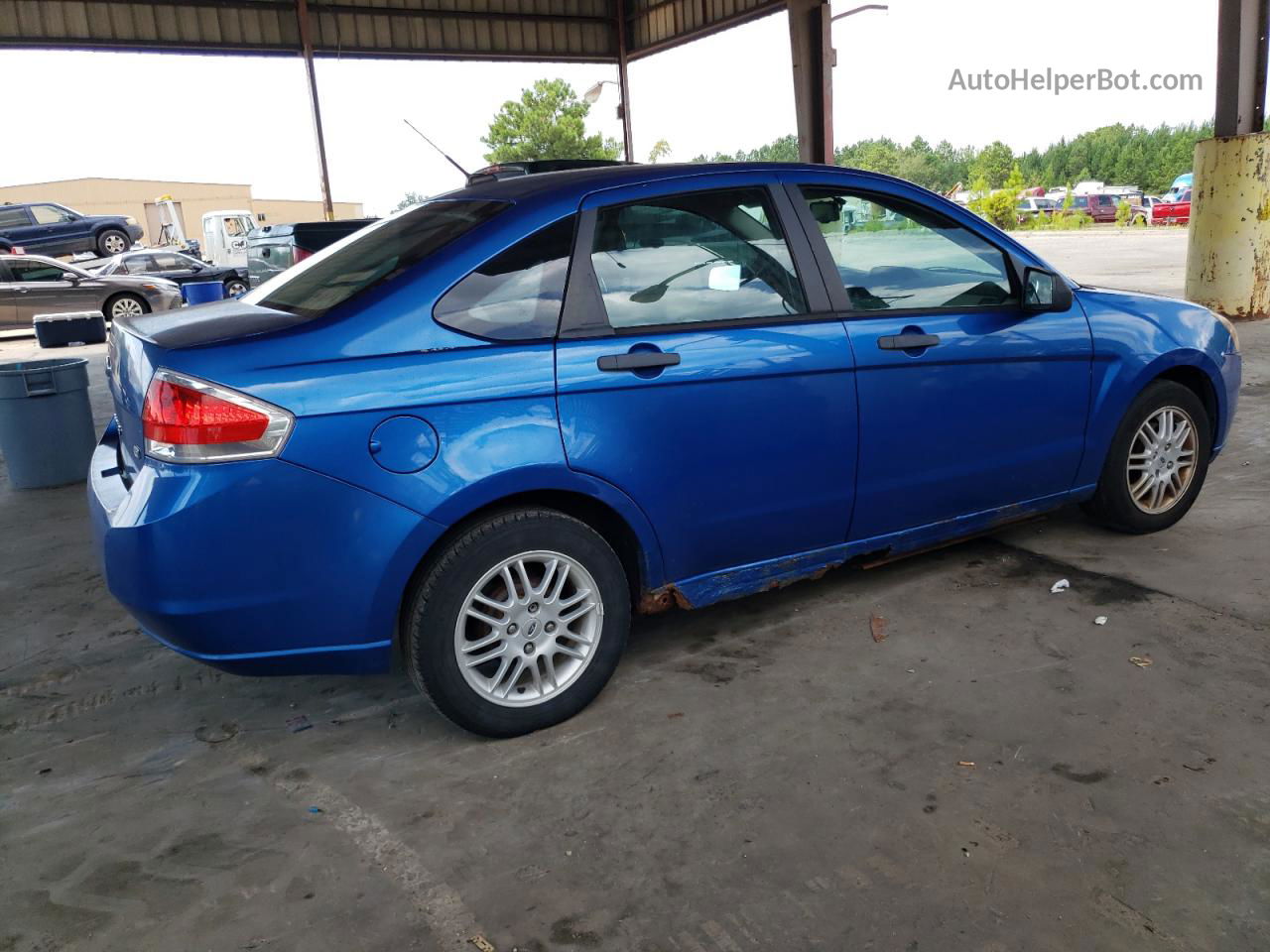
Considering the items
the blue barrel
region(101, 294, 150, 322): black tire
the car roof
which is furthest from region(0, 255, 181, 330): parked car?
the car roof

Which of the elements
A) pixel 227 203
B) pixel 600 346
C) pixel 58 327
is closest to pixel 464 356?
pixel 600 346

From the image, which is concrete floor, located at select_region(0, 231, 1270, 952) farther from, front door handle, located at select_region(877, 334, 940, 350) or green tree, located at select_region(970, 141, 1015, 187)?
green tree, located at select_region(970, 141, 1015, 187)

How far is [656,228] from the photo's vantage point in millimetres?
3178

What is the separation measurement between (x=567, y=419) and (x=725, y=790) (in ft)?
3.65

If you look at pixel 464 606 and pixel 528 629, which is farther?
pixel 528 629

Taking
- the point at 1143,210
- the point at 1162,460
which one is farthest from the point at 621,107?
the point at 1143,210

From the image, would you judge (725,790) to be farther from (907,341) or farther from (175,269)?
(175,269)

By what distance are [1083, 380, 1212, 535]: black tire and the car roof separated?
1.72m

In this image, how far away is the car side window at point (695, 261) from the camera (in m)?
3.07

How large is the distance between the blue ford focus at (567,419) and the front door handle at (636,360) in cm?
1

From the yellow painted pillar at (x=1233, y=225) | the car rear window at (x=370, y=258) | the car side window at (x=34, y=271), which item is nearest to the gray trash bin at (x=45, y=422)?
the car rear window at (x=370, y=258)

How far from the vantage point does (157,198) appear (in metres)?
63.5

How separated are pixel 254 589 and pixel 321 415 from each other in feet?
1.62

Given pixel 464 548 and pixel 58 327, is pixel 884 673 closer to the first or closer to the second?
pixel 464 548
